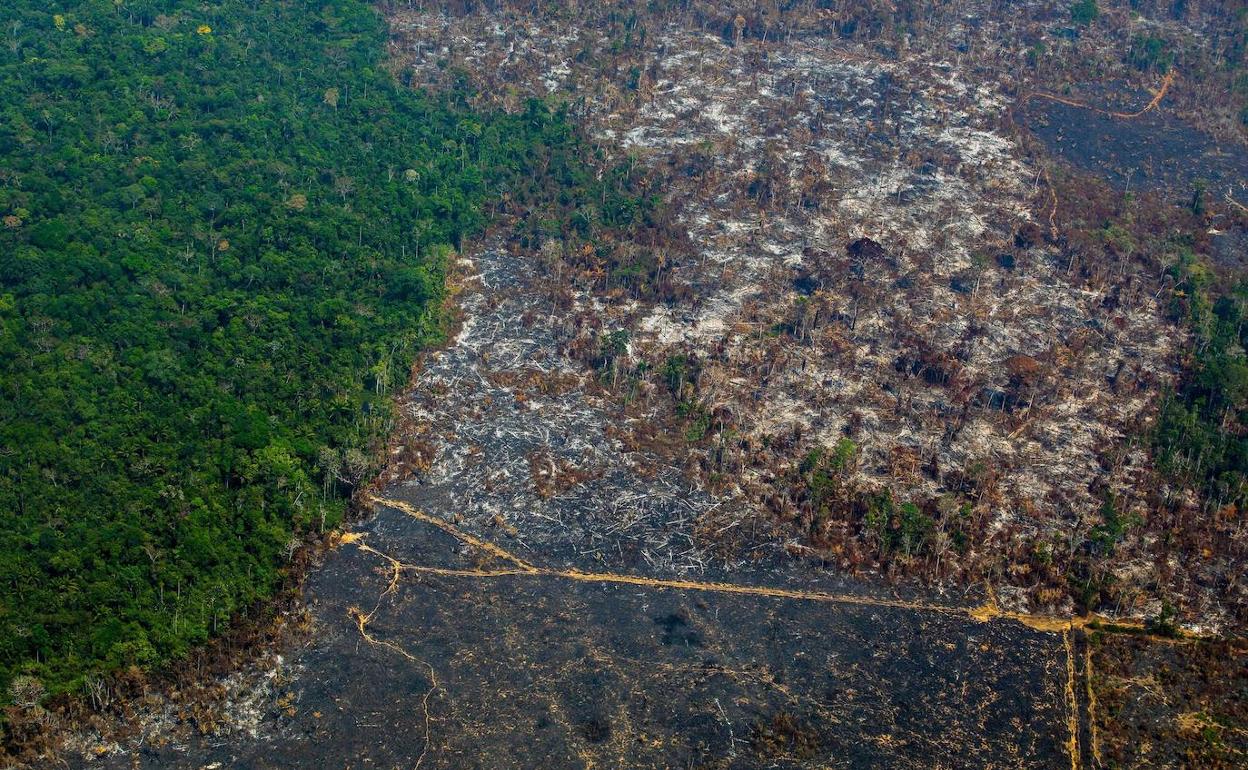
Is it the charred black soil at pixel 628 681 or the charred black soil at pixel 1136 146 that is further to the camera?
the charred black soil at pixel 1136 146

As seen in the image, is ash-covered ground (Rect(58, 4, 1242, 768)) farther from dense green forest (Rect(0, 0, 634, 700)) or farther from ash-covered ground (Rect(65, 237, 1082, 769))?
dense green forest (Rect(0, 0, 634, 700))

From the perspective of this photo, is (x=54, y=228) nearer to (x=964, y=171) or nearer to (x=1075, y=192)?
(x=964, y=171)

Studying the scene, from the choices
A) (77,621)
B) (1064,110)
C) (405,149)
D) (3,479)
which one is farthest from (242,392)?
(1064,110)

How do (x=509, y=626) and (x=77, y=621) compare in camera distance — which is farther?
(x=509, y=626)

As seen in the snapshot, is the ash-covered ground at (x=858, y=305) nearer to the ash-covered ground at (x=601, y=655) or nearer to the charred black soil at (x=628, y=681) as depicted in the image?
the ash-covered ground at (x=601, y=655)

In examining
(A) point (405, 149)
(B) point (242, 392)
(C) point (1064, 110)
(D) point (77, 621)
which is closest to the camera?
(D) point (77, 621)

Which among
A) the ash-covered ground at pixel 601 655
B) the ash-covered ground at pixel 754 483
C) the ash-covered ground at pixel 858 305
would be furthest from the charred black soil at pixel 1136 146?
the ash-covered ground at pixel 601 655

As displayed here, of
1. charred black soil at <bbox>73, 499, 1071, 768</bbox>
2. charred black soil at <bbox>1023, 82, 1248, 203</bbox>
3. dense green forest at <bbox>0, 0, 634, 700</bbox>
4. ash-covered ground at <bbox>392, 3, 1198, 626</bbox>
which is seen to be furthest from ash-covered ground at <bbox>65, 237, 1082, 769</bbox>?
charred black soil at <bbox>1023, 82, 1248, 203</bbox>

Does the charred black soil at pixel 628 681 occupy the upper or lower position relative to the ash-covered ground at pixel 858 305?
lower

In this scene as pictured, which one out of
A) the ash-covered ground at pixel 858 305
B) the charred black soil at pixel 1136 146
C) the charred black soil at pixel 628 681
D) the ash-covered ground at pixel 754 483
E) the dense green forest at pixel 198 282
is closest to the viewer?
the charred black soil at pixel 628 681
